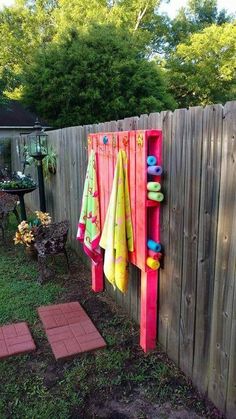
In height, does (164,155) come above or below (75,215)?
above

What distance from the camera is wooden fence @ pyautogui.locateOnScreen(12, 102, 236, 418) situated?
1.83 metres

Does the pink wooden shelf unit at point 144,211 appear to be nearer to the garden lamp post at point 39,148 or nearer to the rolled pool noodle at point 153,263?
the rolled pool noodle at point 153,263

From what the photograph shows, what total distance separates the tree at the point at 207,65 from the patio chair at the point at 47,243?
55.9ft

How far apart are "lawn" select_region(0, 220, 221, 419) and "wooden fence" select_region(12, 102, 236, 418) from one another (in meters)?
0.17

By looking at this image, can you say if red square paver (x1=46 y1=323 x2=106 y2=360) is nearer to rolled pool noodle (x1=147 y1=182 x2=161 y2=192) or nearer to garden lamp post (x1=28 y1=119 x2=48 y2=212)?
rolled pool noodle (x1=147 y1=182 x2=161 y2=192)

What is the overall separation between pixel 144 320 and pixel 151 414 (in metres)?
0.70

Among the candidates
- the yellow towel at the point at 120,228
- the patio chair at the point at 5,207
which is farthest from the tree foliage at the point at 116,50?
the yellow towel at the point at 120,228

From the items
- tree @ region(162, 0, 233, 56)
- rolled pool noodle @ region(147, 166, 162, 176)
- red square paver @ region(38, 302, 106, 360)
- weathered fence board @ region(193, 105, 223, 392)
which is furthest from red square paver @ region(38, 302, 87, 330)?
tree @ region(162, 0, 233, 56)

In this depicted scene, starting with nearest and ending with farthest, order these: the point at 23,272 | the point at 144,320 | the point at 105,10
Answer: the point at 144,320
the point at 23,272
the point at 105,10

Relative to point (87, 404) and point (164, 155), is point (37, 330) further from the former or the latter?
point (164, 155)

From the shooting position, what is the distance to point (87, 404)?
2211mm

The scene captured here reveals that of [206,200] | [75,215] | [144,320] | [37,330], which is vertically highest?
[206,200]

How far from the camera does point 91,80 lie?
1259 cm

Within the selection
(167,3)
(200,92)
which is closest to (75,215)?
(200,92)
